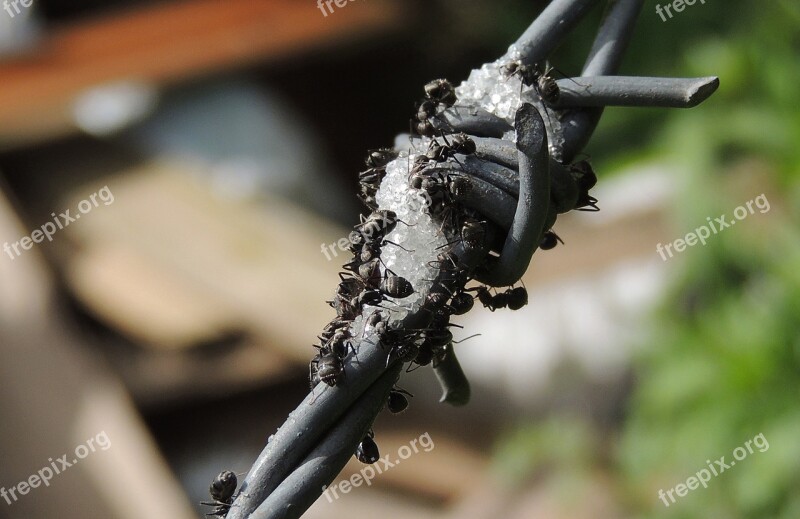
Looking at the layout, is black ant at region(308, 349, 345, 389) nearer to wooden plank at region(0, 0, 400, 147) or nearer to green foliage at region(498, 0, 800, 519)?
green foliage at region(498, 0, 800, 519)

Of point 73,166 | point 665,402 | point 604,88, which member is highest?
point 73,166

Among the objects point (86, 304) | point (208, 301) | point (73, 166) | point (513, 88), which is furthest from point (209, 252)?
point (513, 88)

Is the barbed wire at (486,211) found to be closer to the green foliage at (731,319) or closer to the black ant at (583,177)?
the black ant at (583,177)

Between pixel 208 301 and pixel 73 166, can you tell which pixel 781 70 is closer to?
pixel 208 301

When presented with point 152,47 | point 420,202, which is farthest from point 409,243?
point 152,47

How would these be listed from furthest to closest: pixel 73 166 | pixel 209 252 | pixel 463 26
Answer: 1. pixel 463 26
2. pixel 73 166
3. pixel 209 252

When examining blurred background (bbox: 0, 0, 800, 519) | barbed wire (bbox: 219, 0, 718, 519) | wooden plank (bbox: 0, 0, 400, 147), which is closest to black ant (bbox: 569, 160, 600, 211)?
barbed wire (bbox: 219, 0, 718, 519)
